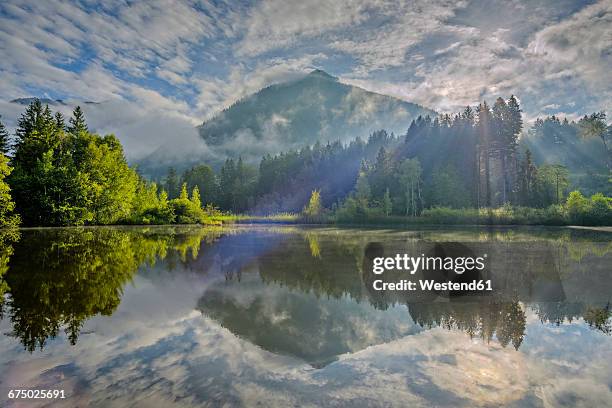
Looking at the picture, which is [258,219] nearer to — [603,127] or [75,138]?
[75,138]

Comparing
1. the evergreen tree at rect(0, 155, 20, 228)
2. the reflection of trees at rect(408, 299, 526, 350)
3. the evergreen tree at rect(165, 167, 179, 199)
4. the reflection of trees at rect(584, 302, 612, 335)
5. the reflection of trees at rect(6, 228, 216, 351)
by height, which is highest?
the evergreen tree at rect(165, 167, 179, 199)

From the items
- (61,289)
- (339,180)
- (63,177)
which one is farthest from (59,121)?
(339,180)

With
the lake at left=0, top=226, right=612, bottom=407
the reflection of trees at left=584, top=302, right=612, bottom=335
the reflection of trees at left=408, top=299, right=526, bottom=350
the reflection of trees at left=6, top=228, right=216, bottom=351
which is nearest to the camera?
the lake at left=0, top=226, right=612, bottom=407

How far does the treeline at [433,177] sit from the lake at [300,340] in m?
51.9

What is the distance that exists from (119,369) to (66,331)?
237 centimetres

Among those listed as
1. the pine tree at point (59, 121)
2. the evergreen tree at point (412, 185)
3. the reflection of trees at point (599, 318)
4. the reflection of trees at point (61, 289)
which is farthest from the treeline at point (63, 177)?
the evergreen tree at point (412, 185)

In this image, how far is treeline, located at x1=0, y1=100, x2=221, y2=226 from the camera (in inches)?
1708

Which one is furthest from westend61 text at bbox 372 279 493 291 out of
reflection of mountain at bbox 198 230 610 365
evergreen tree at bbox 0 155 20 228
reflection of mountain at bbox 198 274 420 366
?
evergreen tree at bbox 0 155 20 228

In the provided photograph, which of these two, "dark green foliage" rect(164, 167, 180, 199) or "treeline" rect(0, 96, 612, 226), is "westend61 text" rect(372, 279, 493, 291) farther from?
"dark green foliage" rect(164, 167, 180, 199)

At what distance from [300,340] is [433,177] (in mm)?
73370

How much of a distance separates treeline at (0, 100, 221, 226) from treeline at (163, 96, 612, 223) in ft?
117

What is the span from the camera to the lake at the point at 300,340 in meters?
4.54

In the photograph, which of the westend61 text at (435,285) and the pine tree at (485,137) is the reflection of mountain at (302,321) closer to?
the westend61 text at (435,285)

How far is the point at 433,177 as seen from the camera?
7444cm
